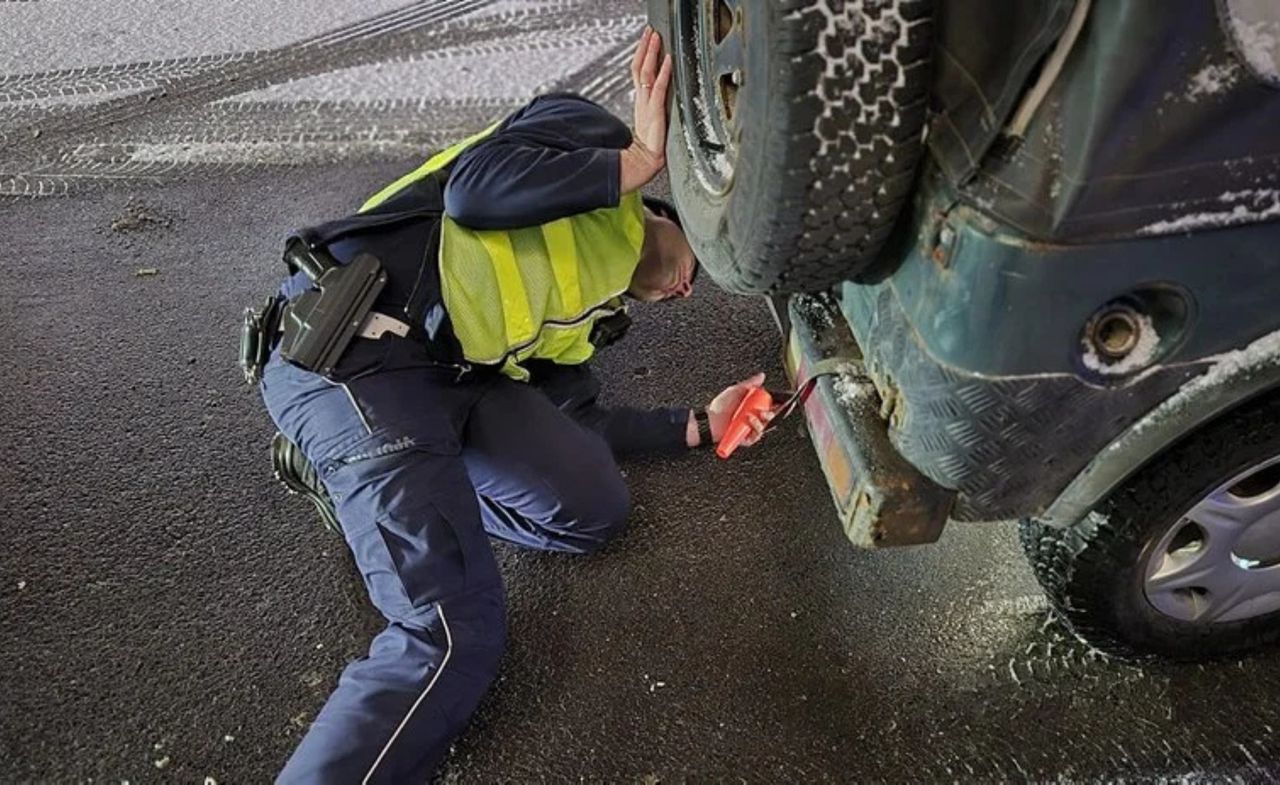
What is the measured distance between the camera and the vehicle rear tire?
155 cm

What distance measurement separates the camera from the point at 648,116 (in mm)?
1910

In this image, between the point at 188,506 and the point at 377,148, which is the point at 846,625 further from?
the point at 377,148

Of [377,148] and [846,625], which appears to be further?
[377,148]

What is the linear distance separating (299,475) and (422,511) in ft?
1.19

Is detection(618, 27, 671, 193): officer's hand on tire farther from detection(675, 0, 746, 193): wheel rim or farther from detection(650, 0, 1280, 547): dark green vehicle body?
detection(650, 0, 1280, 547): dark green vehicle body

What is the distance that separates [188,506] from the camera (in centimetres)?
244

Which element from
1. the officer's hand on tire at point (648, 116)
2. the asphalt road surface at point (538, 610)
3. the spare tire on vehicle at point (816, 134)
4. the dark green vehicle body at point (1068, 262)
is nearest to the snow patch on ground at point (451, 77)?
the asphalt road surface at point (538, 610)

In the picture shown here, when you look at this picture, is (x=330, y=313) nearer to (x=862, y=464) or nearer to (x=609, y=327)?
(x=609, y=327)

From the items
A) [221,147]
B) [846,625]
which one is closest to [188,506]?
[846,625]

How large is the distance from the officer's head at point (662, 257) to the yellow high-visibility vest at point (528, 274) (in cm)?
6

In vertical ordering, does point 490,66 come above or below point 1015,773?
above

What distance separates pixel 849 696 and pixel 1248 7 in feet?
4.09

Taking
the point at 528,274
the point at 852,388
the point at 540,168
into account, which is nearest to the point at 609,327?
the point at 528,274

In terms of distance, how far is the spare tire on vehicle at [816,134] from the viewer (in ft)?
3.94
